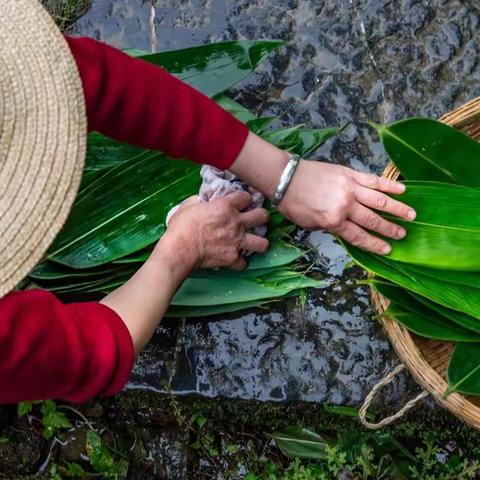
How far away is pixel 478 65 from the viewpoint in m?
1.62

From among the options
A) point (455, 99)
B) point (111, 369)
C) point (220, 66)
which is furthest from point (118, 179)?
point (455, 99)

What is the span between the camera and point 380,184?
125 cm

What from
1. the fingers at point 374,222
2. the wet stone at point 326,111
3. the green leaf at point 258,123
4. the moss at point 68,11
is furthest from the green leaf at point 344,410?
the moss at point 68,11

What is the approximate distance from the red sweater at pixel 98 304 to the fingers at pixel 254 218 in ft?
0.69

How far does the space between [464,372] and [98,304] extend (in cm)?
61

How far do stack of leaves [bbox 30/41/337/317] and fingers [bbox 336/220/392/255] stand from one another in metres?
0.23

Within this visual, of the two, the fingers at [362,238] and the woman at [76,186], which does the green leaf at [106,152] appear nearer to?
the woman at [76,186]

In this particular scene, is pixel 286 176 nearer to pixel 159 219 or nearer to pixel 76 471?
pixel 159 219

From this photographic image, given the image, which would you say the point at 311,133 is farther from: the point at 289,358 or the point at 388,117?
the point at 289,358

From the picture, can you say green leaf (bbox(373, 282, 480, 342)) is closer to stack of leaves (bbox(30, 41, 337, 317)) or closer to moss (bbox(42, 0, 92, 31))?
stack of leaves (bbox(30, 41, 337, 317))

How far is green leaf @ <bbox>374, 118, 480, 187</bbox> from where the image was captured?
1.27 metres

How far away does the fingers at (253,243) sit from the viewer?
1.46 meters

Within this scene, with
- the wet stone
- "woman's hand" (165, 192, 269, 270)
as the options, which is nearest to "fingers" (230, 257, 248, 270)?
"woman's hand" (165, 192, 269, 270)

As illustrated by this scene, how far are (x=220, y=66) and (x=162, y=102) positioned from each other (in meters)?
0.46
